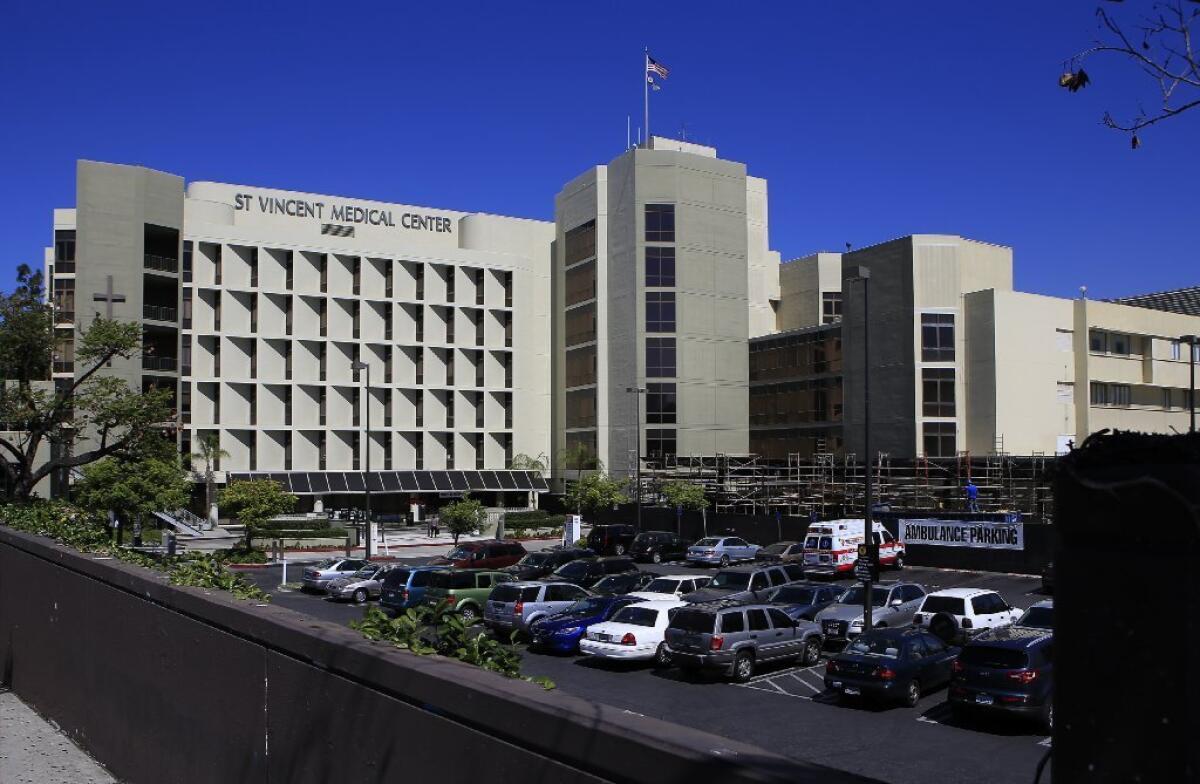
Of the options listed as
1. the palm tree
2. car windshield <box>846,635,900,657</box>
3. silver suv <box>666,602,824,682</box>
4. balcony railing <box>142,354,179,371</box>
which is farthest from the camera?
the palm tree

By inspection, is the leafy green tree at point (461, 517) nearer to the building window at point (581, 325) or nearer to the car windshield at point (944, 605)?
the building window at point (581, 325)

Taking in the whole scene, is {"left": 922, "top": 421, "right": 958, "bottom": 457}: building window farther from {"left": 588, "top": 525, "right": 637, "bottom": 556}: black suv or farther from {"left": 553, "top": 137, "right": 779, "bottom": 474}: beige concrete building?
{"left": 588, "top": 525, "right": 637, "bottom": 556}: black suv

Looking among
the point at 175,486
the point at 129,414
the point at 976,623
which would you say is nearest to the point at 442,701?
the point at 976,623

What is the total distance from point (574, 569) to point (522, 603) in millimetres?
9326

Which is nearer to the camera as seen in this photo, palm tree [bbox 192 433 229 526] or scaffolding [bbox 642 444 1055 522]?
scaffolding [bbox 642 444 1055 522]

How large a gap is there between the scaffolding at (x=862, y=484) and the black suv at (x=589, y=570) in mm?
15561

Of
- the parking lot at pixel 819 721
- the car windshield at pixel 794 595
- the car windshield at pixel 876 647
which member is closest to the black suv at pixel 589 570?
the car windshield at pixel 794 595

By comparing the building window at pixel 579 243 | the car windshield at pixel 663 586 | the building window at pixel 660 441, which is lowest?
the car windshield at pixel 663 586

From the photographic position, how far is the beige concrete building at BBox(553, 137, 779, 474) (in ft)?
236

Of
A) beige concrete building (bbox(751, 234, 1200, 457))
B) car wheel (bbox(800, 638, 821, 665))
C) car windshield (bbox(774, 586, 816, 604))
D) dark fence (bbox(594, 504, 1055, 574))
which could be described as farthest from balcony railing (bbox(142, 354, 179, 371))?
car wheel (bbox(800, 638, 821, 665))

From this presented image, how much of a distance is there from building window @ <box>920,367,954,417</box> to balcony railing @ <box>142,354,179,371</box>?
4997cm

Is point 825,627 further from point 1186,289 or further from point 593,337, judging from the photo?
point 1186,289

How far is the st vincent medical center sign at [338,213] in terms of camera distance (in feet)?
251

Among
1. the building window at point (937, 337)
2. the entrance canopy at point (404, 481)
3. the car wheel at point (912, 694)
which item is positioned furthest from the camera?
the entrance canopy at point (404, 481)
